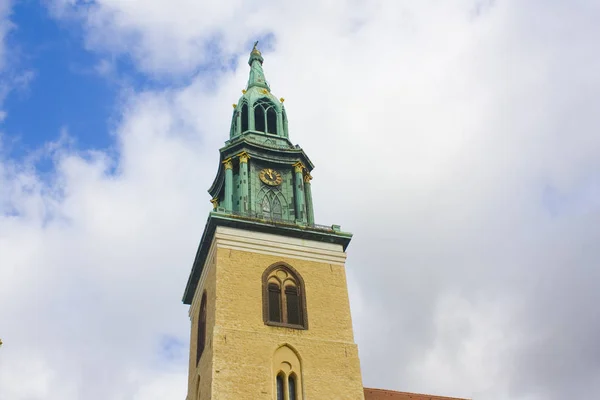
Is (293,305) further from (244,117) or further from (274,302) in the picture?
(244,117)

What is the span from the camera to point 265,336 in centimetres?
2572

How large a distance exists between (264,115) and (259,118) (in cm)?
32

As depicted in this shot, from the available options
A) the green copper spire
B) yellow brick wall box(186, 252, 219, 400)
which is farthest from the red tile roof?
the green copper spire

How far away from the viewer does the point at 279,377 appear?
25.2m

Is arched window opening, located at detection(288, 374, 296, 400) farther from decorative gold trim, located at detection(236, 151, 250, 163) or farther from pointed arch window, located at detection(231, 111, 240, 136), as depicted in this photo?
pointed arch window, located at detection(231, 111, 240, 136)

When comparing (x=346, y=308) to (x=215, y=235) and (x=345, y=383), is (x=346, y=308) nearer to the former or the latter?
(x=345, y=383)

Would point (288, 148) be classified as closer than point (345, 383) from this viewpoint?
No

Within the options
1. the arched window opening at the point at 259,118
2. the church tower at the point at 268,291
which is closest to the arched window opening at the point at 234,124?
the arched window opening at the point at 259,118

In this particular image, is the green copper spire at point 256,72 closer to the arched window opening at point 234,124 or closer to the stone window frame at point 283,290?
the arched window opening at point 234,124

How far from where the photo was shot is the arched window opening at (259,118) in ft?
114

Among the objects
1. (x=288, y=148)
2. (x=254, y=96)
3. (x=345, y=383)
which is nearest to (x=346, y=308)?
(x=345, y=383)

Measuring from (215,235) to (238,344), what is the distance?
467 centimetres

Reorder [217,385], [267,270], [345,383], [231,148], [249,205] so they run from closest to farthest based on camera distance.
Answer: [217,385] < [345,383] < [267,270] < [249,205] < [231,148]

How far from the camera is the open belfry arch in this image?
25.0m
